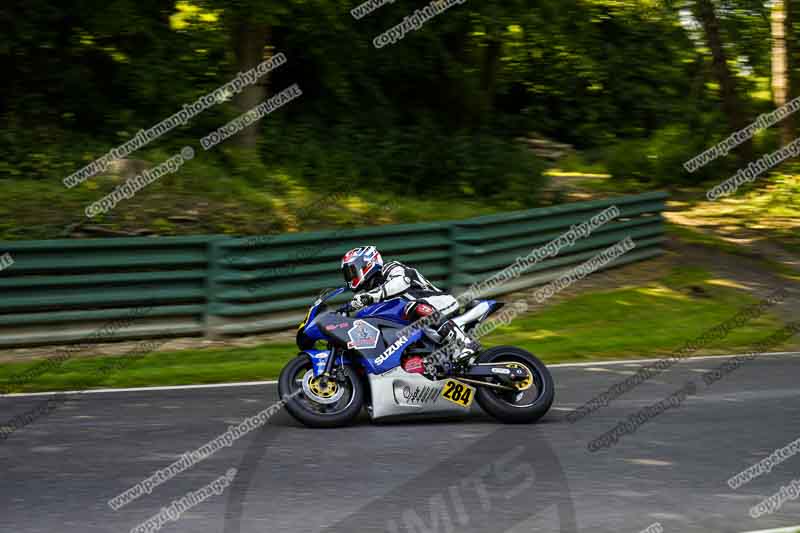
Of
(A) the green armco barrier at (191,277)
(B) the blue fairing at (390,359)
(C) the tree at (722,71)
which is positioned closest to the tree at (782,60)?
(C) the tree at (722,71)

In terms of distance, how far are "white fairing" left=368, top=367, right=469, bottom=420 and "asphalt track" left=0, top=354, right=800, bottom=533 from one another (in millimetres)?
179

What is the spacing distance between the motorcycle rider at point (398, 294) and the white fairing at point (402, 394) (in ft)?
1.11

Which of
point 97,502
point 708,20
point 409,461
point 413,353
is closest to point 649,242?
point 708,20

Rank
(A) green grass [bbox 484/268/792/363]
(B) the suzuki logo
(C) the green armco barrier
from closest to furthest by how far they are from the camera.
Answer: (B) the suzuki logo, (C) the green armco barrier, (A) green grass [bbox 484/268/792/363]

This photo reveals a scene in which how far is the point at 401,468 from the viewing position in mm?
7258

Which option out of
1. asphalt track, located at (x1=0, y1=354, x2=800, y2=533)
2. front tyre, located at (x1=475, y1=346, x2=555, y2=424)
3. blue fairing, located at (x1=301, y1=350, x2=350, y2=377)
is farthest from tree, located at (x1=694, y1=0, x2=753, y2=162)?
blue fairing, located at (x1=301, y1=350, x2=350, y2=377)

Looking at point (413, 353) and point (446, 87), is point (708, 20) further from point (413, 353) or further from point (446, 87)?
point (413, 353)

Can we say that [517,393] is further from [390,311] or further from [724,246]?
[724,246]

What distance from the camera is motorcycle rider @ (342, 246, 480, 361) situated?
8422 millimetres

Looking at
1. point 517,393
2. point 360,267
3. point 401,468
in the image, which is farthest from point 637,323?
point 401,468

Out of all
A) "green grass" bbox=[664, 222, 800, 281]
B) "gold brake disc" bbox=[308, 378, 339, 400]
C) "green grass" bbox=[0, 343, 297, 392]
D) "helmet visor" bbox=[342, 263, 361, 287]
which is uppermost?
"helmet visor" bbox=[342, 263, 361, 287]

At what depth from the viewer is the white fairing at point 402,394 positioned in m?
8.41

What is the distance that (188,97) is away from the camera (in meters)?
18.8

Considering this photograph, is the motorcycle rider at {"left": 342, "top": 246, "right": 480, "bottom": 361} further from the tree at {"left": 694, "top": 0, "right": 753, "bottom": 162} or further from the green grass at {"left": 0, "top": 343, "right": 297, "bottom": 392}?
the tree at {"left": 694, "top": 0, "right": 753, "bottom": 162}
